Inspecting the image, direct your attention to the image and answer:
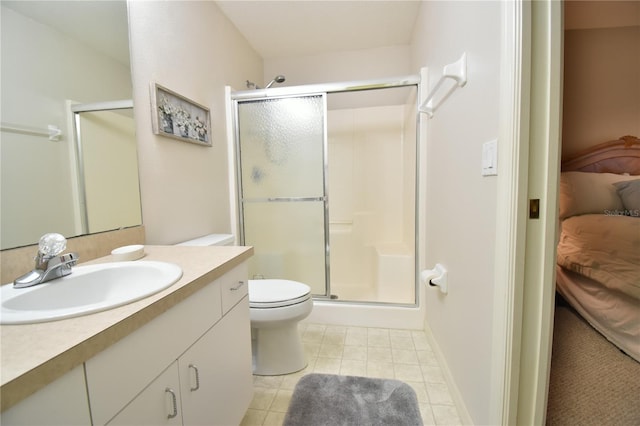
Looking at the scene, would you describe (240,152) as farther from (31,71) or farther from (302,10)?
(31,71)

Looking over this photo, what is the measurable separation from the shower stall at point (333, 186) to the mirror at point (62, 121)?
98 centimetres

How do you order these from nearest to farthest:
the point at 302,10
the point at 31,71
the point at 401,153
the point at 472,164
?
the point at 31,71 → the point at 472,164 → the point at 302,10 → the point at 401,153

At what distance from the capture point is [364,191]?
2.81m

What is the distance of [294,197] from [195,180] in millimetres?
768

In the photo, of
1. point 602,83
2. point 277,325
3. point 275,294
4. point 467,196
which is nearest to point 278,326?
point 277,325

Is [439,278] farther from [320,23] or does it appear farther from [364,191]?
[320,23]

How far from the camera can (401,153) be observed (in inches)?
107

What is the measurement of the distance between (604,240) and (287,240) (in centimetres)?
200

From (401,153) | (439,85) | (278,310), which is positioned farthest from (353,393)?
(401,153)

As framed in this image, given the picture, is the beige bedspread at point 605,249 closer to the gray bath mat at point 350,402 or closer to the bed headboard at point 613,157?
the bed headboard at point 613,157

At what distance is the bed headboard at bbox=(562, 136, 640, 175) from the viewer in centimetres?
147

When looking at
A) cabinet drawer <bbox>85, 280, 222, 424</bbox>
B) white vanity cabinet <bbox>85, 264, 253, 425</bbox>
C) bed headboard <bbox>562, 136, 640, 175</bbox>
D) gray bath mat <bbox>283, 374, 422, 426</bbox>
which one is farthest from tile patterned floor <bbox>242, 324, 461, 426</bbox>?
bed headboard <bbox>562, 136, 640, 175</bbox>

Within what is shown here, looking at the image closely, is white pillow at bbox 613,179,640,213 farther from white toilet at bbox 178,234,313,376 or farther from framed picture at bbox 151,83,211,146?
framed picture at bbox 151,83,211,146

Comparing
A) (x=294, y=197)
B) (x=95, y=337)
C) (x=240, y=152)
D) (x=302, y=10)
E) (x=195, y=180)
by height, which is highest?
(x=302, y=10)
